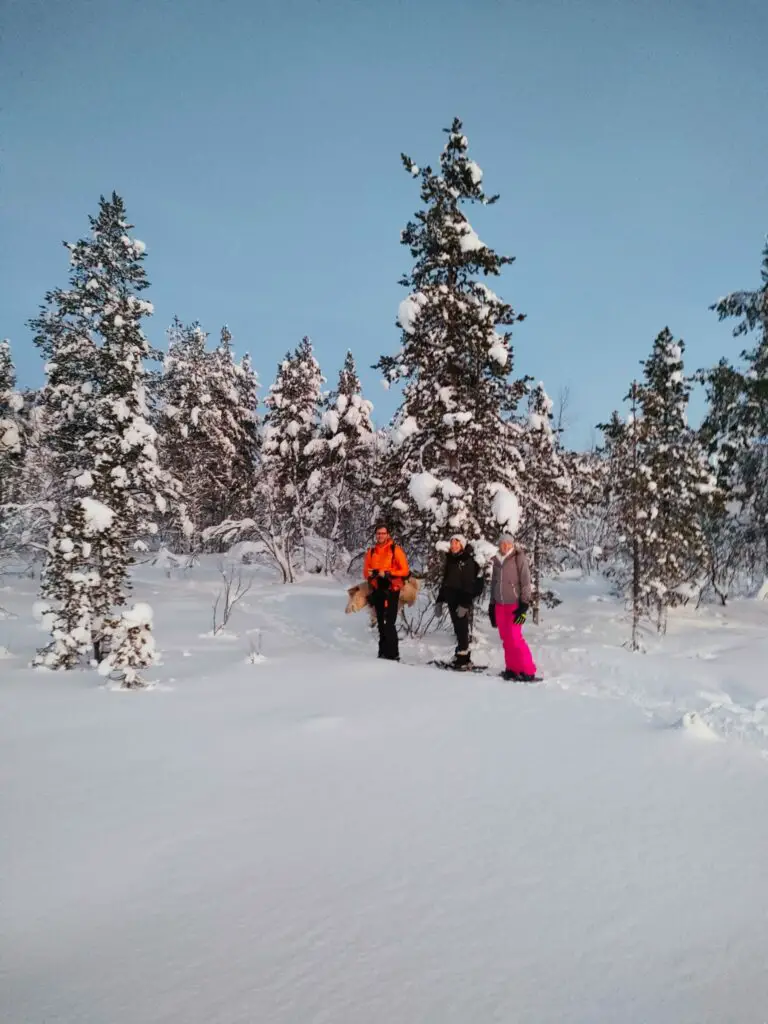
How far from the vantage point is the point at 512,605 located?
7.96 meters

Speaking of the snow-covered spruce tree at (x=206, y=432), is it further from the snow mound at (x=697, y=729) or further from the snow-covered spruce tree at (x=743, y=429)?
the snow mound at (x=697, y=729)

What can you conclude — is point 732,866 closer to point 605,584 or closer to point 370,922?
point 370,922

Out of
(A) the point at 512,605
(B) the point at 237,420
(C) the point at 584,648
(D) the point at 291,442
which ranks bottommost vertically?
(C) the point at 584,648

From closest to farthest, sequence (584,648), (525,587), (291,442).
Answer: (525,587)
(584,648)
(291,442)

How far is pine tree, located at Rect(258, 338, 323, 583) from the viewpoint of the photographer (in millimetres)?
27031

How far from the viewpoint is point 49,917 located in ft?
7.59

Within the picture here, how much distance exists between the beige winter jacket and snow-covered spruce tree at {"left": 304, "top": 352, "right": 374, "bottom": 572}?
1805 cm

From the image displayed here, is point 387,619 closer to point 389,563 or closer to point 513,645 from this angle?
point 389,563

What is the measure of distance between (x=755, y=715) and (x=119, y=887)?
587 centimetres

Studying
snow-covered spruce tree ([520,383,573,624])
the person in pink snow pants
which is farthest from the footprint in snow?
snow-covered spruce tree ([520,383,573,624])

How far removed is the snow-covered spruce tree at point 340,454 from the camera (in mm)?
26562

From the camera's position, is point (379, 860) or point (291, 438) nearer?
point (379, 860)

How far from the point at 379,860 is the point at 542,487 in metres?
13.8

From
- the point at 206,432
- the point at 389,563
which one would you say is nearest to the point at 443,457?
the point at 389,563
